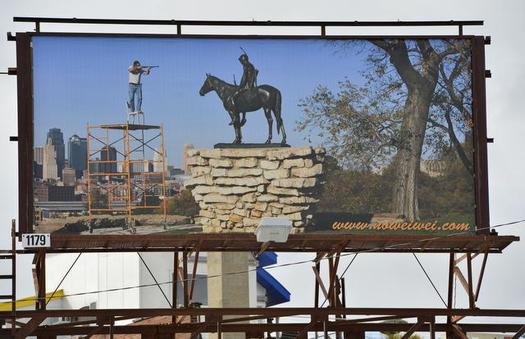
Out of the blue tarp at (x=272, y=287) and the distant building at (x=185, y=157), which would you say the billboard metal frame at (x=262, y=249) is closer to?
the distant building at (x=185, y=157)

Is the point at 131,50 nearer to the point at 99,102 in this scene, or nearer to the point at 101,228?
the point at 99,102

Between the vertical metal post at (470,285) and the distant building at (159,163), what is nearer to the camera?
the vertical metal post at (470,285)

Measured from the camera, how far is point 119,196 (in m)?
30.7

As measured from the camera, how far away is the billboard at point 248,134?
101ft

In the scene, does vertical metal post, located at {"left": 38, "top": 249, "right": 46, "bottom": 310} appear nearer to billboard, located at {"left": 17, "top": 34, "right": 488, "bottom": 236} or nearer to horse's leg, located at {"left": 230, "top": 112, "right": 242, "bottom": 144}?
billboard, located at {"left": 17, "top": 34, "right": 488, "bottom": 236}

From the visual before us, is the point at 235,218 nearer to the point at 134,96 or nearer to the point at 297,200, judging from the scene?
the point at 297,200

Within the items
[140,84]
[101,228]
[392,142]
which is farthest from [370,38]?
[101,228]

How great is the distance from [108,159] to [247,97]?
3395mm

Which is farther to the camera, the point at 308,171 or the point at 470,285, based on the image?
the point at 308,171

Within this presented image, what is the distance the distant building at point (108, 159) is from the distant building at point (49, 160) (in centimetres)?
101

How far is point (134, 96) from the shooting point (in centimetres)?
3105

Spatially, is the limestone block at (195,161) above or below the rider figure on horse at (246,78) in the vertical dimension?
below

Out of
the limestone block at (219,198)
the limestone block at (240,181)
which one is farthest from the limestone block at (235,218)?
the limestone block at (240,181)

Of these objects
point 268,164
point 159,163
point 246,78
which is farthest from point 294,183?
point 159,163
